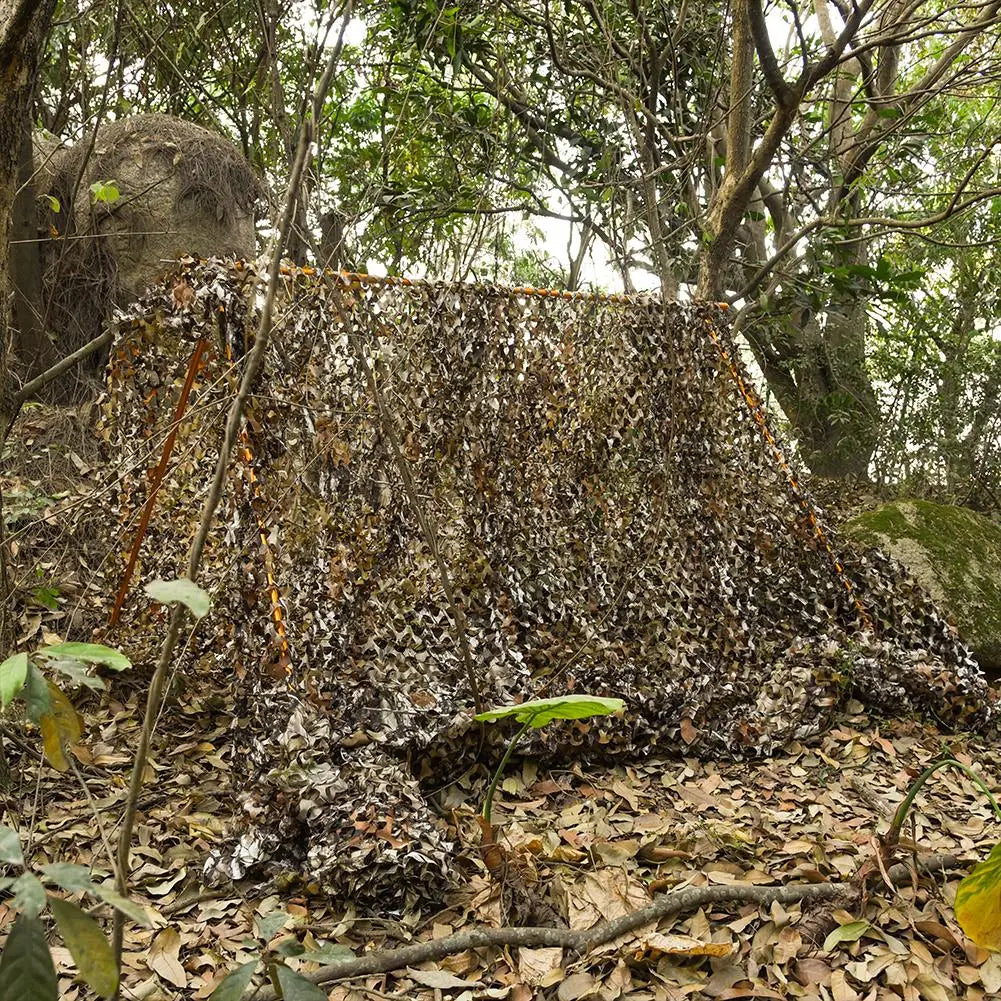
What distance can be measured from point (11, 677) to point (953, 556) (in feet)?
17.1

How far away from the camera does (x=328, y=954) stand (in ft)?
5.37

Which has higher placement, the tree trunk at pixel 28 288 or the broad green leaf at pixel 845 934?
the tree trunk at pixel 28 288

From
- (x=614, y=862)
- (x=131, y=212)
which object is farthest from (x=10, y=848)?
(x=131, y=212)

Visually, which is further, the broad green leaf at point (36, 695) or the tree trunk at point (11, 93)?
Result: the tree trunk at point (11, 93)

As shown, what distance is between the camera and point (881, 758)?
12.6ft

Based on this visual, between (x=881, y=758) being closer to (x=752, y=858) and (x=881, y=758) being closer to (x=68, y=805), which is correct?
(x=752, y=858)

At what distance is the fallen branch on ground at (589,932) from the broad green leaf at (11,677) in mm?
1331

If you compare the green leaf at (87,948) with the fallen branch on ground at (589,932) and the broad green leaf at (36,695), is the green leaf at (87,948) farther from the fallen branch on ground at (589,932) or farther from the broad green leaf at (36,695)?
the fallen branch on ground at (589,932)

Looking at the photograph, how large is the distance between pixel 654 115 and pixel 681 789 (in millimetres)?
4632

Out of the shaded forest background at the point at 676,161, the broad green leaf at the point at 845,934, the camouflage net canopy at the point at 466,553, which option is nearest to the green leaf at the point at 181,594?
the camouflage net canopy at the point at 466,553

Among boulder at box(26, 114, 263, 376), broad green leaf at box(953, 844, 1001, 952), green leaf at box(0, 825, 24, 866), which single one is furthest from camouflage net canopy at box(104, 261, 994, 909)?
boulder at box(26, 114, 263, 376)

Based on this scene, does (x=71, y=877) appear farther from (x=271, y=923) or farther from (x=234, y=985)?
(x=271, y=923)

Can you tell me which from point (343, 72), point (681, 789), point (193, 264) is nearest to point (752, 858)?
point (681, 789)

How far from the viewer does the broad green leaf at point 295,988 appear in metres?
1.41
